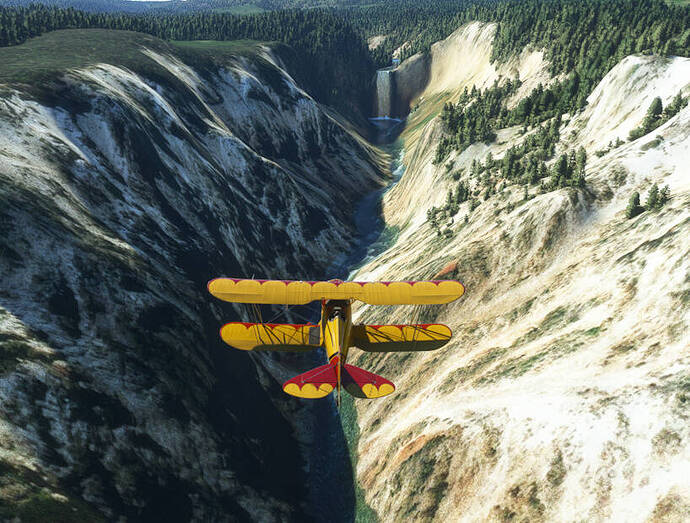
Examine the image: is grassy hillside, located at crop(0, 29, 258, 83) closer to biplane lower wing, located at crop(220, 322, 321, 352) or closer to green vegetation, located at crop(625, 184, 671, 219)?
biplane lower wing, located at crop(220, 322, 321, 352)

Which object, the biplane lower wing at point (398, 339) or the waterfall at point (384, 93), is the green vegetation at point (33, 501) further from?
the waterfall at point (384, 93)

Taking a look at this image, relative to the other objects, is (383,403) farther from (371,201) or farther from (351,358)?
(371,201)

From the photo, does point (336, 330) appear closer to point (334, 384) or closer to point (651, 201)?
point (334, 384)

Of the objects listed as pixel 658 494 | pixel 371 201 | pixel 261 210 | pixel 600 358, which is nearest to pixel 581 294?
pixel 600 358

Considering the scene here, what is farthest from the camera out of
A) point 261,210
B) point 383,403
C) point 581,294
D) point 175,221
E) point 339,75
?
point 339,75

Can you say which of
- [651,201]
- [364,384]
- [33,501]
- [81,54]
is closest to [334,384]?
[364,384]
